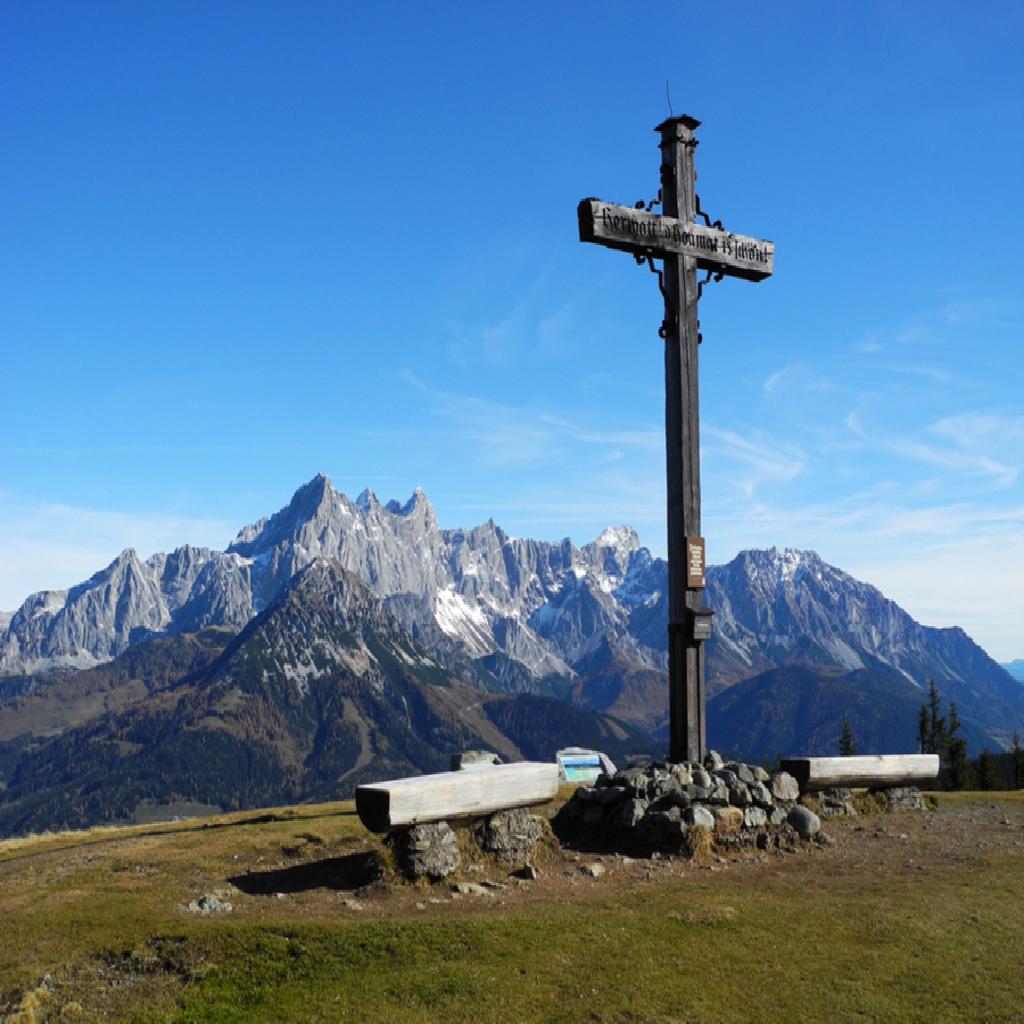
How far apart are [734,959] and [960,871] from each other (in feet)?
26.6

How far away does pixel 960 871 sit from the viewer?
18.2 metres

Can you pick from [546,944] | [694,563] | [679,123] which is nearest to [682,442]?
[694,563]

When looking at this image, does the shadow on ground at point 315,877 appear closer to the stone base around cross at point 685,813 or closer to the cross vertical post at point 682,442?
the stone base around cross at point 685,813

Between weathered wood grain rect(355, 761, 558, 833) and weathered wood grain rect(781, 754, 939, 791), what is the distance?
7760 mm

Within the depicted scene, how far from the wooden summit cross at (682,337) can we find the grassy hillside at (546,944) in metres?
4.63

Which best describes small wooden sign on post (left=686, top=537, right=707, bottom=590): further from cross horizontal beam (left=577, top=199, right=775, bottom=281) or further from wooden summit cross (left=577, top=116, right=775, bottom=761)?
cross horizontal beam (left=577, top=199, right=775, bottom=281)

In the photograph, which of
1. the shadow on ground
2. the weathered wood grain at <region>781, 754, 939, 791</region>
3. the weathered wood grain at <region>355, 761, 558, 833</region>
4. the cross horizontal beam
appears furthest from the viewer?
the weathered wood grain at <region>781, 754, 939, 791</region>

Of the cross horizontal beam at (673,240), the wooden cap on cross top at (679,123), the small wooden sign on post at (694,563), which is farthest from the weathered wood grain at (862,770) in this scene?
the wooden cap on cross top at (679,123)

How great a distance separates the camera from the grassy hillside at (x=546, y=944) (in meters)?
11.5

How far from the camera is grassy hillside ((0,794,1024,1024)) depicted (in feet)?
37.8

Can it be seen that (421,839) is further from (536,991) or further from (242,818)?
(242,818)

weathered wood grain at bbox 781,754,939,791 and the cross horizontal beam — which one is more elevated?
the cross horizontal beam

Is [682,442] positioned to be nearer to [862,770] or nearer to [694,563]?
[694,563]

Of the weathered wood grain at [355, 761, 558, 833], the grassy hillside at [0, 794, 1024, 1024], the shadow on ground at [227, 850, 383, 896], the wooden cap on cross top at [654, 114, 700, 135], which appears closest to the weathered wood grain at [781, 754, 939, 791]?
the grassy hillside at [0, 794, 1024, 1024]
